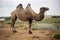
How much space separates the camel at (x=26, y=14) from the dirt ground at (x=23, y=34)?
7cm

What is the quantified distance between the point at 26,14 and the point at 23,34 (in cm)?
31

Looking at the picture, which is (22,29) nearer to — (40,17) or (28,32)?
(28,32)

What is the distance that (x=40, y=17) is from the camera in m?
2.20

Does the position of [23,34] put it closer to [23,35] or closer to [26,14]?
[23,35]

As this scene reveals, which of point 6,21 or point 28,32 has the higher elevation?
point 6,21

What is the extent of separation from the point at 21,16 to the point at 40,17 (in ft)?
1.05

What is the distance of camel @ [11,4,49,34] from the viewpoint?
2219mm

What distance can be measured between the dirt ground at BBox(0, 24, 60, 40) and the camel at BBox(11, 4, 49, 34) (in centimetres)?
7

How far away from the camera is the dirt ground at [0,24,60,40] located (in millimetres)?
2260

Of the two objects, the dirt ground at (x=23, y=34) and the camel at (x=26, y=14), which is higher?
the camel at (x=26, y=14)

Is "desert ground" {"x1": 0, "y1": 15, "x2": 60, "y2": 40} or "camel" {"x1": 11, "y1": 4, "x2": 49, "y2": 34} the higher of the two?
"camel" {"x1": 11, "y1": 4, "x2": 49, "y2": 34}

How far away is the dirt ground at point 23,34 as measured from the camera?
226 centimetres

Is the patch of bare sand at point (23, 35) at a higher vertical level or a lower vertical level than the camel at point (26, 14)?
lower

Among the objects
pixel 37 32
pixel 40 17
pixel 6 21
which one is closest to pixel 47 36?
pixel 37 32
